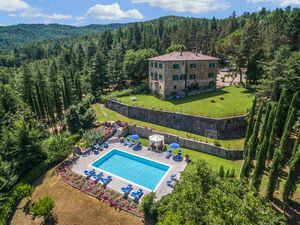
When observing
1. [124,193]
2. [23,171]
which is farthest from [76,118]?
[124,193]

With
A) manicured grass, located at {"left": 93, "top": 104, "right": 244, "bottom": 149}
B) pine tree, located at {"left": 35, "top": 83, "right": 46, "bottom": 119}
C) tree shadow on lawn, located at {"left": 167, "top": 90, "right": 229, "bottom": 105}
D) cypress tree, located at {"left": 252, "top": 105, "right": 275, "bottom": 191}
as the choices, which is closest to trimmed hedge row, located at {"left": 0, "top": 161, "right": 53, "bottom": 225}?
manicured grass, located at {"left": 93, "top": 104, "right": 244, "bottom": 149}

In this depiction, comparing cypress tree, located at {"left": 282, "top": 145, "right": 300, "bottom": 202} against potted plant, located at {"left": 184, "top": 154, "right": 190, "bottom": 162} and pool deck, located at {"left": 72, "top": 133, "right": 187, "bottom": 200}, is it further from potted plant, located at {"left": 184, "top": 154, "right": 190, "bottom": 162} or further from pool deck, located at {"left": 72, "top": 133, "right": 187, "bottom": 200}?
potted plant, located at {"left": 184, "top": 154, "right": 190, "bottom": 162}

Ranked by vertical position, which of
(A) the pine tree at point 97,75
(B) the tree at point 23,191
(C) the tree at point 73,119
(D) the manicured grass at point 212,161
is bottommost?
(D) the manicured grass at point 212,161

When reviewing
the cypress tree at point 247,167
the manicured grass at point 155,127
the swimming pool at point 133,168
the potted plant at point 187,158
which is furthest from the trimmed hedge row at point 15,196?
the cypress tree at point 247,167

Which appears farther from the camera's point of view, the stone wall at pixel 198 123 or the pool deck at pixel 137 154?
the stone wall at pixel 198 123

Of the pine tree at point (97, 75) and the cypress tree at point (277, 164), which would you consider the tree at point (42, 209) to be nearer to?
the cypress tree at point (277, 164)
